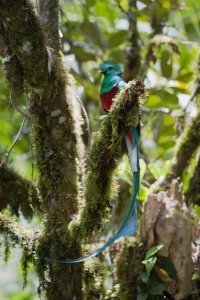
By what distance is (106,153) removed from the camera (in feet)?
8.07

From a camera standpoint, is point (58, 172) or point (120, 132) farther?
point (58, 172)

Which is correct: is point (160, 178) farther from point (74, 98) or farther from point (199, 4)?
point (199, 4)

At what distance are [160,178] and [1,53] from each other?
1.44 m

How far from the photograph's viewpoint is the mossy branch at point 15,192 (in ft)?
11.3

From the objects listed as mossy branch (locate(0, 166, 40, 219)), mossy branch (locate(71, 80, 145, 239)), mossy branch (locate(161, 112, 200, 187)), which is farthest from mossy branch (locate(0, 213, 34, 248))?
mossy branch (locate(161, 112, 200, 187))

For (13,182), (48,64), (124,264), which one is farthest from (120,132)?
(13,182)

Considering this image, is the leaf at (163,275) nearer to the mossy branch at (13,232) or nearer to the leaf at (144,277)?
the leaf at (144,277)

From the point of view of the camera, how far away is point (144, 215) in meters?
3.11

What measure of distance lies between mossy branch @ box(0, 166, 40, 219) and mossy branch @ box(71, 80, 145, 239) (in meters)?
0.90

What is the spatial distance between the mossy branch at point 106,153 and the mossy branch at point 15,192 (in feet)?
2.97

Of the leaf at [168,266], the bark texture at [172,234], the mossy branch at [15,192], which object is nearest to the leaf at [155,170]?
the bark texture at [172,234]

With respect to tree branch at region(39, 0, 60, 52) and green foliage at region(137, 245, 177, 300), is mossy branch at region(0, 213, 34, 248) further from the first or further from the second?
tree branch at region(39, 0, 60, 52)

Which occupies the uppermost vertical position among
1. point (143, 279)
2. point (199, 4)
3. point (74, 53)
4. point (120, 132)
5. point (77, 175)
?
point (199, 4)

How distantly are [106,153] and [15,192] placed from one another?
1156 mm
